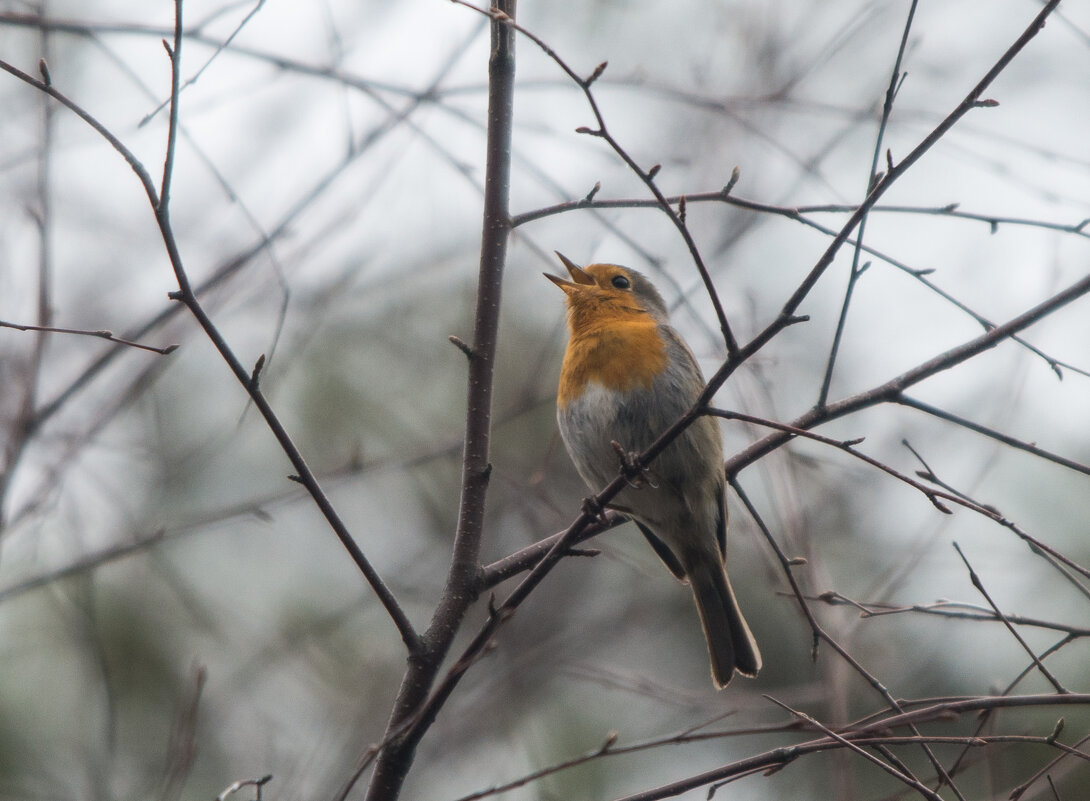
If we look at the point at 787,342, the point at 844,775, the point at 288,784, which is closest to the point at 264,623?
the point at 288,784

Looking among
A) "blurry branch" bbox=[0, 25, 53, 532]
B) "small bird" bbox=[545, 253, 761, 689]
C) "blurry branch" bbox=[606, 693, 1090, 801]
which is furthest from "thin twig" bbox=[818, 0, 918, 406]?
"blurry branch" bbox=[0, 25, 53, 532]

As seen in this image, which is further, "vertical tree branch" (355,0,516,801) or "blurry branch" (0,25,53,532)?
"blurry branch" (0,25,53,532)

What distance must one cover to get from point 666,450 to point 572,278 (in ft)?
3.89

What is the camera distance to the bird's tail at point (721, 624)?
4.12 m

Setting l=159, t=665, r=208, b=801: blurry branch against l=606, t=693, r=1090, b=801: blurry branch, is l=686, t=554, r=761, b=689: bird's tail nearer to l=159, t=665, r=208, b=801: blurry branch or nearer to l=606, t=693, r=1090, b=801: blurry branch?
l=606, t=693, r=1090, b=801: blurry branch

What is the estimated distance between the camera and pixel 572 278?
4766mm

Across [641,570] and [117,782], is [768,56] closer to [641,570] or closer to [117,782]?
[641,570]

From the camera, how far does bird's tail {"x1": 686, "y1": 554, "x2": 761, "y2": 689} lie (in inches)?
162

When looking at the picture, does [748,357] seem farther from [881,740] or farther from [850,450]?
[881,740]

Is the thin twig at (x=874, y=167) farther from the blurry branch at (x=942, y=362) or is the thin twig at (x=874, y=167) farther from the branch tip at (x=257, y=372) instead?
the branch tip at (x=257, y=372)

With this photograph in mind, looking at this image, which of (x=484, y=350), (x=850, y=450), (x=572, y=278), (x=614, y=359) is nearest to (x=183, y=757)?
(x=484, y=350)

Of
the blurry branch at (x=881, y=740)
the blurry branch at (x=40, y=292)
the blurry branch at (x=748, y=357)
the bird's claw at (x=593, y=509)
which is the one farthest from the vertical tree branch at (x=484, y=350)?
the blurry branch at (x=40, y=292)

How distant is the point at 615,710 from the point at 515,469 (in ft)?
6.97

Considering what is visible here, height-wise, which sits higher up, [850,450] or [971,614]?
[850,450]
